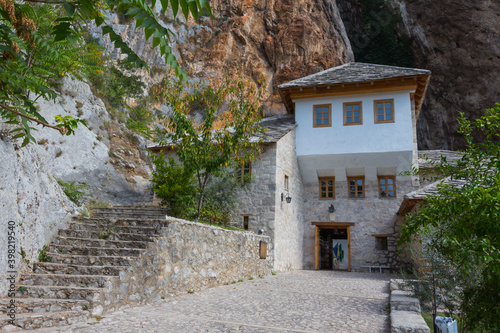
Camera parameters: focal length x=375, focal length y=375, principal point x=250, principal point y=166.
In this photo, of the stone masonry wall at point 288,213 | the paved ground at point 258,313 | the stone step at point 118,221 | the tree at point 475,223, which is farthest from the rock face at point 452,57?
the stone step at point 118,221

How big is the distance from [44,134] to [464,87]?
2300 cm

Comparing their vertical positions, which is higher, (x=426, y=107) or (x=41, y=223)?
(x=426, y=107)

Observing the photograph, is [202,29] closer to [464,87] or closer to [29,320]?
[464,87]

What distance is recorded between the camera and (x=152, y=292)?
244 inches

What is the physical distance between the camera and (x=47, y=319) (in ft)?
14.4

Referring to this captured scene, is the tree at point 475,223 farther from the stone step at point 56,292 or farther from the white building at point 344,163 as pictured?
the white building at point 344,163

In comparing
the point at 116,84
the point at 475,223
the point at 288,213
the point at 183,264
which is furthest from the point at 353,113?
the point at 116,84

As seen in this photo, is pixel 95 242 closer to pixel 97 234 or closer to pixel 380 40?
pixel 97 234

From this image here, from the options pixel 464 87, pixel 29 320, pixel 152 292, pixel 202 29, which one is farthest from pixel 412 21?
pixel 29 320

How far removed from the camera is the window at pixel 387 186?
15.1m

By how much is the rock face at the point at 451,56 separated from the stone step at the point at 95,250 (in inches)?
909

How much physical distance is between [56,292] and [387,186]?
511 inches

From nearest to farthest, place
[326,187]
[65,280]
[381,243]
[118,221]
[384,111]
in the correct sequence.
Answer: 1. [65,280]
2. [118,221]
3. [384,111]
4. [381,243]
5. [326,187]

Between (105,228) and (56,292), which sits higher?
(105,228)
